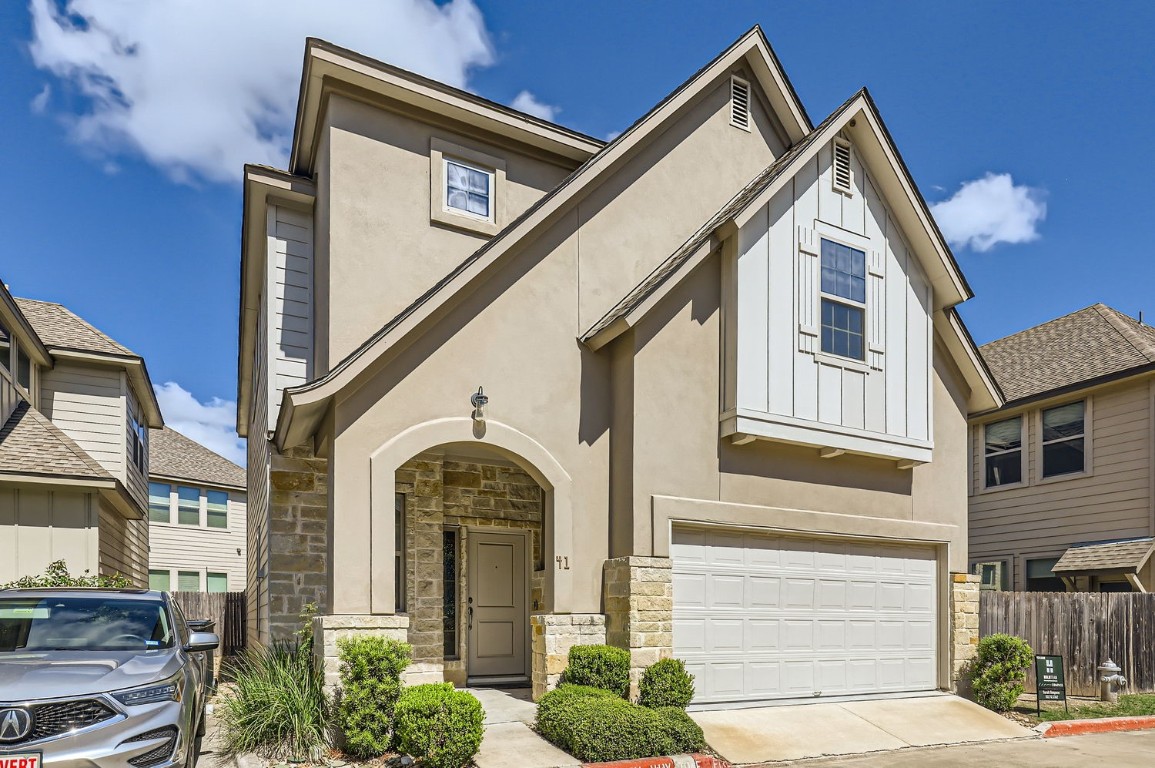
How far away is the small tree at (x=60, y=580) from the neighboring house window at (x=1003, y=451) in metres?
18.9

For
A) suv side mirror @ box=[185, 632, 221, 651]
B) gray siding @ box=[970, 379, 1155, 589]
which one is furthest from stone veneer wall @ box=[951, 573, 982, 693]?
suv side mirror @ box=[185, 632, 221, 651]

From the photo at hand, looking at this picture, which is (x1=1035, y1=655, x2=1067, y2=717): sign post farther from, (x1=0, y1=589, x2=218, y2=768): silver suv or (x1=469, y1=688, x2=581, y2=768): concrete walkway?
(x1=0, y1=589, x2=218, y2=768): silver suv

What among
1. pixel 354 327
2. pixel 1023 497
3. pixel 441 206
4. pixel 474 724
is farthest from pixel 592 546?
pixel 1023 497

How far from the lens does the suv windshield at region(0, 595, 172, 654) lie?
7344 mm

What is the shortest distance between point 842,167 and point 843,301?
2030mm

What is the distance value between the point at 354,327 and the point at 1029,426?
16.3 meters

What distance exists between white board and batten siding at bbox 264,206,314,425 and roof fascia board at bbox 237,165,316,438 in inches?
12.6

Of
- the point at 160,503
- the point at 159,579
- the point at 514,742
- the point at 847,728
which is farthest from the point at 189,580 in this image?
the point at 847,728

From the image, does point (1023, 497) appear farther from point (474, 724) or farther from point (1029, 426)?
point (474, 724)

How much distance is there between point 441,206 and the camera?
12.5 metres

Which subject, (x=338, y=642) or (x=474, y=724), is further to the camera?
(x=338, y=642)

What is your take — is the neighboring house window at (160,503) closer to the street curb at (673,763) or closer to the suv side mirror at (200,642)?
the suv side mirror at (200,642)

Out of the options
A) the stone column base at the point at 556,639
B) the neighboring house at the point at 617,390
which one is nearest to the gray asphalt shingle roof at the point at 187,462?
the neighboring house at the point at 617,390

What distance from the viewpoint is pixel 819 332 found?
12.3 metres
